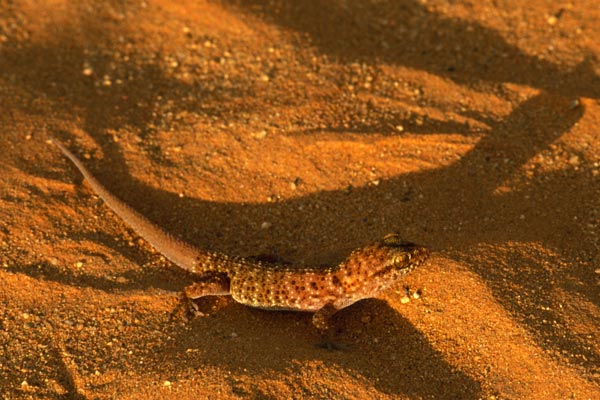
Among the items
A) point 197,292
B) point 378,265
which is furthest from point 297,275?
point 197,292

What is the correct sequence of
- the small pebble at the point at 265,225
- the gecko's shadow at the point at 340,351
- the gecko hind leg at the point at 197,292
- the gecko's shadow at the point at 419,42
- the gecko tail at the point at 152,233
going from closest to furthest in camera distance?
the gecko's shadow at the point at 340,351
the gecko hind leg at the point at 197,292
the gecko tail at the point at 152,233
the small pebble at the point at 265,225
the gecko's shadow at the point at 419,42

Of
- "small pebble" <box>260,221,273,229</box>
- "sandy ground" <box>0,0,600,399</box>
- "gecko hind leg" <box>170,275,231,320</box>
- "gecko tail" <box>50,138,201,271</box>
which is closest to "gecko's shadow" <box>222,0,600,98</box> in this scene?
"sandy ground" <box>0,0,600,399</box>

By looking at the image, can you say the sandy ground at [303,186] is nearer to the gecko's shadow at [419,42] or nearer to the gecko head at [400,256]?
the gecko's shadow at [419,42]

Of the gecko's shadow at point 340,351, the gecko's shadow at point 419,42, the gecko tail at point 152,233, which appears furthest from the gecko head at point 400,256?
the gecko's shadow at point 419,42

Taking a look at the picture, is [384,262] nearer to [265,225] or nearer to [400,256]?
[400,256]

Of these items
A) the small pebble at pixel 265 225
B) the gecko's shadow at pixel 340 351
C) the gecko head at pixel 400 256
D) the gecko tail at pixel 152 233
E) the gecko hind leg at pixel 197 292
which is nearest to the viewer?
the gecko's shadow at pixel 340 351
